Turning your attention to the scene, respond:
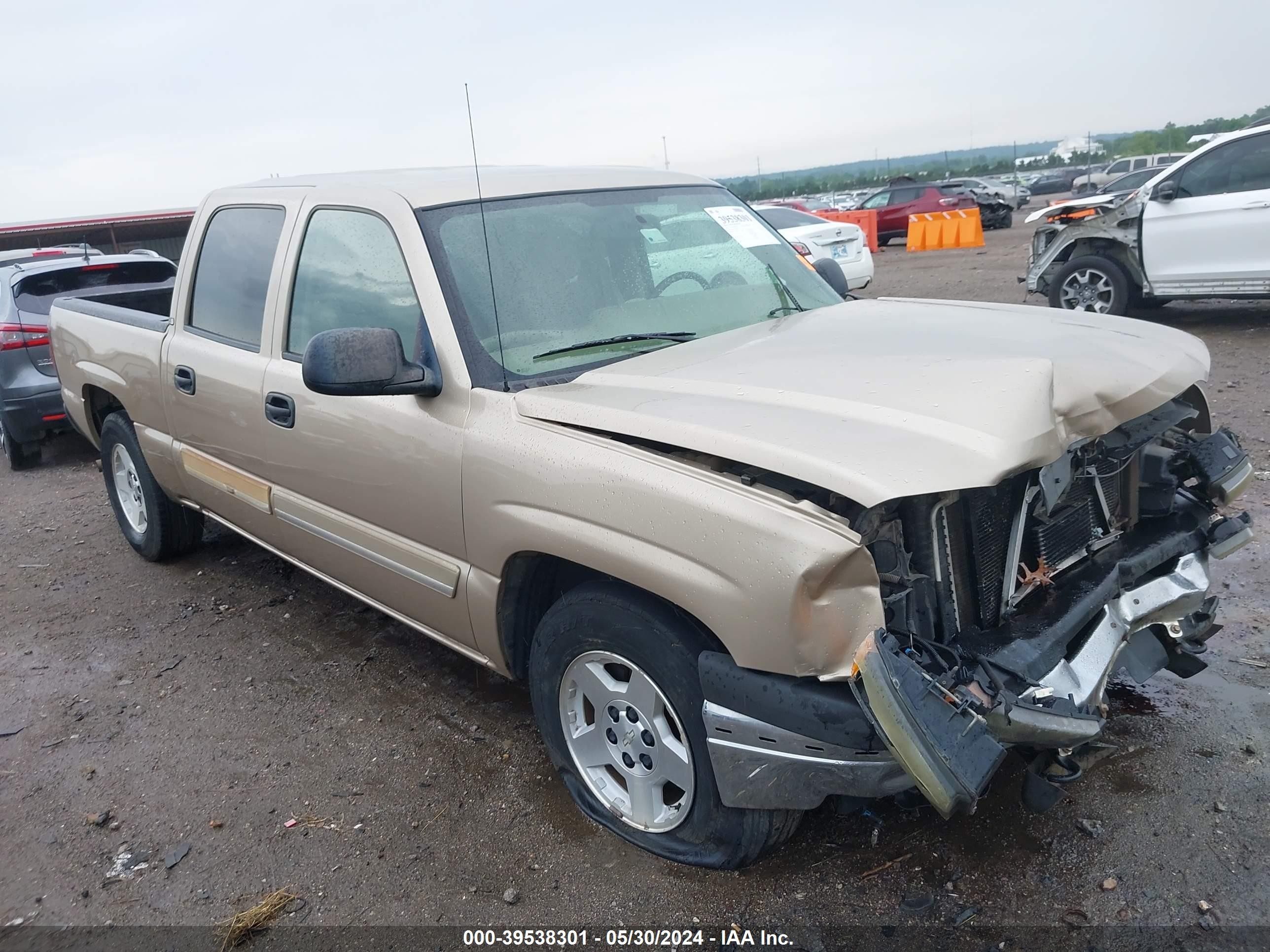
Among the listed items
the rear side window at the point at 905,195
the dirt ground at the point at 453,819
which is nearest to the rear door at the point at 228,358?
the dirt ground at the point at 453,819

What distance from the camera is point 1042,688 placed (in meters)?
2.27

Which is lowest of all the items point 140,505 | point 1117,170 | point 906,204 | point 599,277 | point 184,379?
point 140,505

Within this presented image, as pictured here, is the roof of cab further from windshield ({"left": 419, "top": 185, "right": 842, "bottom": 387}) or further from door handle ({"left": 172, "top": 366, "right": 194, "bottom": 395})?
door handle ({"left": 172, "top": 366, "right": 194, "bottom": 395})

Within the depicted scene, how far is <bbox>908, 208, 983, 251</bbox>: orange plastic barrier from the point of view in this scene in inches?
847

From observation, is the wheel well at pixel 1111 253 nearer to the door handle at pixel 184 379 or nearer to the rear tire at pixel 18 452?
the door handle at pixel 184 379

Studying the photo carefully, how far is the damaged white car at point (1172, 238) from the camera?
8.41 meters

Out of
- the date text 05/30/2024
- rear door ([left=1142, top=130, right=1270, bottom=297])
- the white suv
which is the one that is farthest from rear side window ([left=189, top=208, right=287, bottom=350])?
the white suv

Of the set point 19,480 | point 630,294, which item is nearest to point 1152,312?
point 630,294

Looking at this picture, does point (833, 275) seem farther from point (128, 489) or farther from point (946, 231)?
point (946, 231)

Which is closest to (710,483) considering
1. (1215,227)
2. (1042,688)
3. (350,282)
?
(1042,688)

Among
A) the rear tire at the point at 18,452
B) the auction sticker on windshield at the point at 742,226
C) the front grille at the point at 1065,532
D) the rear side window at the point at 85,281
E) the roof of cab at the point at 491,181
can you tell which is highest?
the roof of cab at the point at 491,181

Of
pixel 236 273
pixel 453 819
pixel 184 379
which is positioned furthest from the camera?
pixel 184 379

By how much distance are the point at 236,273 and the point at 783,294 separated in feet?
7.44

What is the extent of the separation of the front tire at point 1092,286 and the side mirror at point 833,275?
5855 mm
